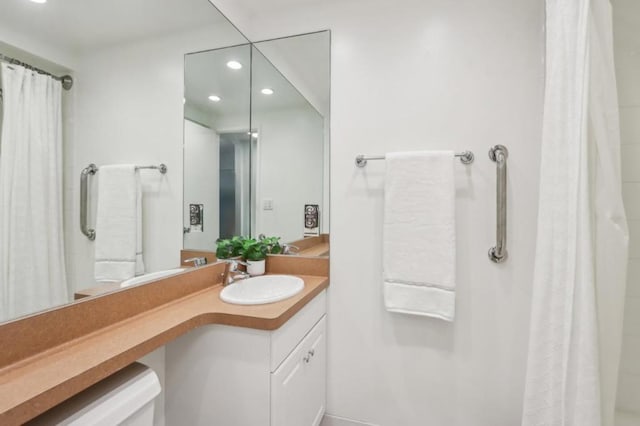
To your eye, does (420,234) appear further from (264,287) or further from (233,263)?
(233,263)

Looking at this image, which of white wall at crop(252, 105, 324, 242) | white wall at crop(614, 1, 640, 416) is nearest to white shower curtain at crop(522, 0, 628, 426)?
white wall at crop(614, 1, 640, 416)

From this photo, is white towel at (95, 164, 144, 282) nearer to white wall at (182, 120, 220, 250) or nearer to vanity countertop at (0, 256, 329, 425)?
vanity countertop at (0, 256, 329, 425)

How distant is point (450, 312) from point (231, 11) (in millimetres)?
2045

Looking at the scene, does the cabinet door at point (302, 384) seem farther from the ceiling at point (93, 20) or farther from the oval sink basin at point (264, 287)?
the ceiling at point (93, 20)

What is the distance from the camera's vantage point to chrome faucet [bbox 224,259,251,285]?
1521mm

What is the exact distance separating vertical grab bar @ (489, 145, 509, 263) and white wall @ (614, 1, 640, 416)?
0.45 m

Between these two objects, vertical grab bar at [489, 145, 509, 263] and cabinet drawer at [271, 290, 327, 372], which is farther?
vertical grab bar at [489, 145, 509, 263]

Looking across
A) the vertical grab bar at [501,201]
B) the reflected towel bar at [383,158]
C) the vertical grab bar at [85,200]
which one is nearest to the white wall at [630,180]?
the vertical grab bar at [501,201]

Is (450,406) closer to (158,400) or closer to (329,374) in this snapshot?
(329,374)

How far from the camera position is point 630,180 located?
1235 mm

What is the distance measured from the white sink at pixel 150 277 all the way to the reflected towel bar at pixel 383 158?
41.4 inches

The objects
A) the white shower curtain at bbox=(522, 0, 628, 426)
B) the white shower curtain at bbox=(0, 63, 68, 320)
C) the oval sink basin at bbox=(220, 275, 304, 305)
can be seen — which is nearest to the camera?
the white shower curtain at bbox=(0, 63, 68, 320)

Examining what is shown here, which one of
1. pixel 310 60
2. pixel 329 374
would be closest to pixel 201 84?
pixel 310 60

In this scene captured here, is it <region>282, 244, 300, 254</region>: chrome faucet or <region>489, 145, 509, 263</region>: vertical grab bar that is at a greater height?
<region>489, 145, 509, 263</region>: vertical grab bar
